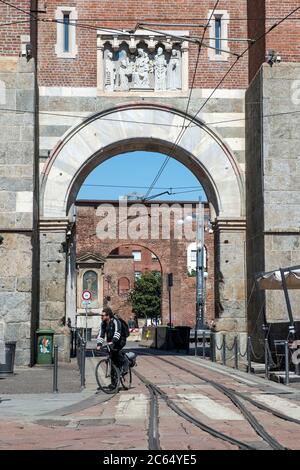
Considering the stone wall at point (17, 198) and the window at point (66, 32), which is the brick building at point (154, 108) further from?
the stone wall at point (17, 198)

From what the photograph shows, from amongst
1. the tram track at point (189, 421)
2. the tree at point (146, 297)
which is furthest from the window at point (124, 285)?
the tram track at point (189, 421)

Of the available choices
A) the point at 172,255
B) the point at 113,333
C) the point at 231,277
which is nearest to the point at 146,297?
the point at 172,255

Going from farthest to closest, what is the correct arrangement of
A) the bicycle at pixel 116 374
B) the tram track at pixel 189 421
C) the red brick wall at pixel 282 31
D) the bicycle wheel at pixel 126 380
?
1. the red brick wall at pixel 282 31
2. the bicycle wheel at pixel 126 380
3. the bicycle at pixel 116 374
4. the tram track at pixel 189 421

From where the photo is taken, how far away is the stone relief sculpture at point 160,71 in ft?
77.2

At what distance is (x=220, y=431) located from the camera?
30.8ft

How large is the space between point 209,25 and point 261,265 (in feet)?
23.7

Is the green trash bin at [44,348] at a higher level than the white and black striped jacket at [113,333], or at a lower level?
lower

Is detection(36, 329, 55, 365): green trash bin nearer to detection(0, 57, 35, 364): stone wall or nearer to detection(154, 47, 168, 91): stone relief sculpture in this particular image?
detection(0, 57, 35, 364): stone wall

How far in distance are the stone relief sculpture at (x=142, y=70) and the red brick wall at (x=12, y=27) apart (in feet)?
9.33

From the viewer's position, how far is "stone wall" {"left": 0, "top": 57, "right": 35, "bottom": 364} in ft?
66.6

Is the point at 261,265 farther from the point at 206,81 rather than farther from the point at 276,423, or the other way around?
the point at 276,423

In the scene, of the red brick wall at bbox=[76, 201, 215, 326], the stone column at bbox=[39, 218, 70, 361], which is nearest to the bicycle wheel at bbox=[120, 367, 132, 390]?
the stone column at bbox=[39, 218, 70, 361]

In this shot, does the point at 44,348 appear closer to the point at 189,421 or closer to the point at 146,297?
the point at 189,421

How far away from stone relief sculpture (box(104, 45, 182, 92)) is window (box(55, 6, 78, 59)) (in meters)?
0.97
